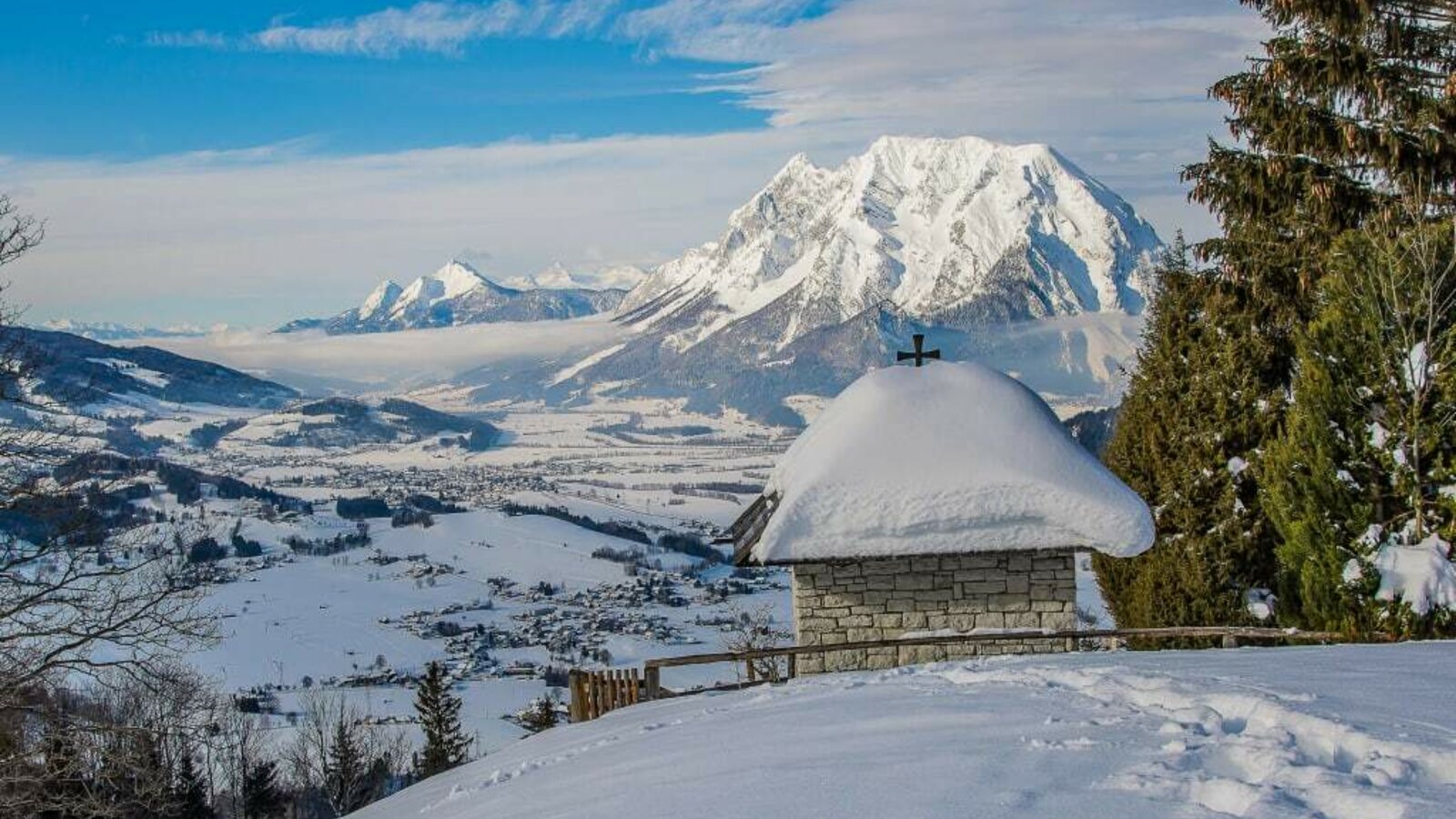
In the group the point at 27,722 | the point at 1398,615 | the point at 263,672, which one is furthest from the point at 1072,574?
the point at 263,672

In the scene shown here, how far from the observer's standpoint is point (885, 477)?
14539mm

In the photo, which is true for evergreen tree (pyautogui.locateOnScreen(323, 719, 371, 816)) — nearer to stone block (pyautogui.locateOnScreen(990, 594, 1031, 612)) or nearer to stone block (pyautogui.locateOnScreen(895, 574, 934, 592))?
stone block (pyautogui.locateOnScreen(895, 574, 934, 592))

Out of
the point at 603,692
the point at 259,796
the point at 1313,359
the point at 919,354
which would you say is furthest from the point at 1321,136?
the point at 259,796

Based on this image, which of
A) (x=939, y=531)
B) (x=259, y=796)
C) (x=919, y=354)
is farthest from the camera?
(x=259, y=796)

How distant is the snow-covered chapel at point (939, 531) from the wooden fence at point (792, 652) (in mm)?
392

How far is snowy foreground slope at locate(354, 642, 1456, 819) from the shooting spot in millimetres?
5719

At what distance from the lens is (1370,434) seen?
45.5 feet

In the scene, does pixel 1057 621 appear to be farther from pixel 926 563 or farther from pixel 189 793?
pixel 189 793

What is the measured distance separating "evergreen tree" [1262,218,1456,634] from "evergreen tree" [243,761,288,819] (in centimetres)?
3325

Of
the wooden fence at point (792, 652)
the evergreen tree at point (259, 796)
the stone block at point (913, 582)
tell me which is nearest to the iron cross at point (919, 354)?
the stone block at point (913, 582)

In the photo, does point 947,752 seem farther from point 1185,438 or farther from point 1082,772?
point 1185,438

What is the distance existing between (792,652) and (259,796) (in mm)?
30694

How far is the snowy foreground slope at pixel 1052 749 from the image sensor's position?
5719 mm

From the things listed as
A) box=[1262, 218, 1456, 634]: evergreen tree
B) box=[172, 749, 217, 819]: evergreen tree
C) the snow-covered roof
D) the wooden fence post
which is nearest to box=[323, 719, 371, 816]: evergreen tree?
box=[172, 749, 217, 819]: evergreen tree
